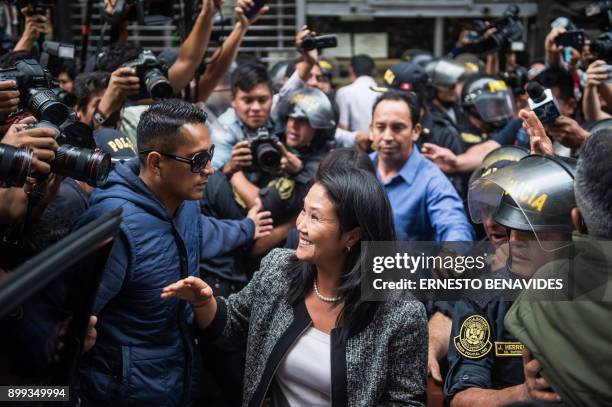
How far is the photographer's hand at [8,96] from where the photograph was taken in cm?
266

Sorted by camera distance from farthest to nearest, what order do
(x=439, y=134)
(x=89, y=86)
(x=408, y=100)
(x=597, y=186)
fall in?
(x=439, y=134)
(x=408, y=100)
(x=89, y=86)
(x=597, y=186)

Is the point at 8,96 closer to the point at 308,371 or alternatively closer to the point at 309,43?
the point at 308,371

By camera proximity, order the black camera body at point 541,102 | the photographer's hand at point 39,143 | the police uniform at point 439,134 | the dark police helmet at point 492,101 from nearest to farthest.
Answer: the photographer's hand at point 39,143, the black camera body at point 541,102, the police uniform at point 439,134, the dark police helmet at point 492,101

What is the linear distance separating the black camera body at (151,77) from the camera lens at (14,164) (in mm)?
1265

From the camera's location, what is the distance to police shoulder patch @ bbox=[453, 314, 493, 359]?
2.61 metres

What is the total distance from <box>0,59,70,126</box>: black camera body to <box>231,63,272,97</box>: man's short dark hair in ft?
6.20

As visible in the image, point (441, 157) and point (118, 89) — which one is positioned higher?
point (118, 89)

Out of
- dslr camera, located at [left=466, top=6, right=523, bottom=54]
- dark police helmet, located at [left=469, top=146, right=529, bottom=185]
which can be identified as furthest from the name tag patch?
dslr camera, located at [left=466, top=6, right=523, bottom=54]

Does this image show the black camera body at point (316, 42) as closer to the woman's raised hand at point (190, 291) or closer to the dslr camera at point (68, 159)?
the dslr camera at point (68, 159)

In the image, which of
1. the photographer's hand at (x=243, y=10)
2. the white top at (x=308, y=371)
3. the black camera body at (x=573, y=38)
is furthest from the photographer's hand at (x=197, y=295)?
the black camera body at (x=573, y=38)

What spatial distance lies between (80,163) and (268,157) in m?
1.64

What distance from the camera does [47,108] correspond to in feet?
8.86

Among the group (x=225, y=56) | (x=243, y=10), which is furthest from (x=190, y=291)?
(x=243, y=10)

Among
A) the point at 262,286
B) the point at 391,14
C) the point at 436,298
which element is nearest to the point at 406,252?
the point at 436,298
